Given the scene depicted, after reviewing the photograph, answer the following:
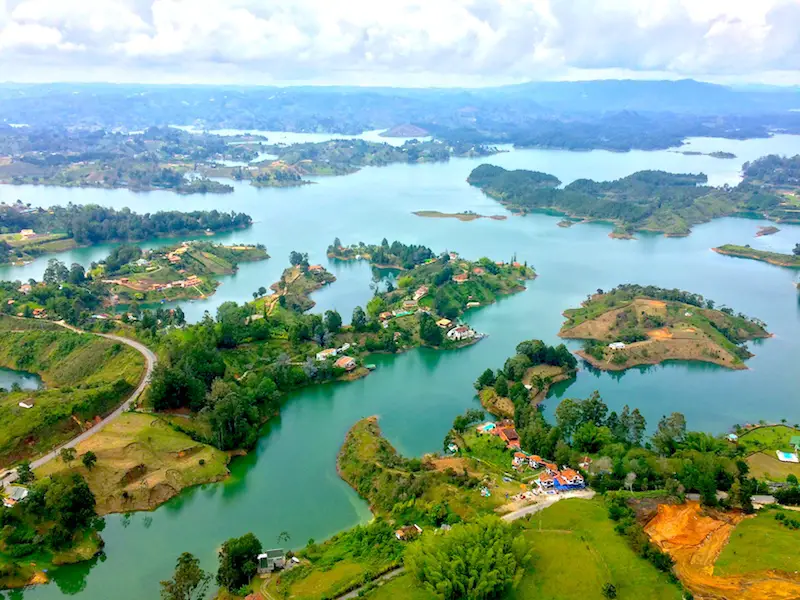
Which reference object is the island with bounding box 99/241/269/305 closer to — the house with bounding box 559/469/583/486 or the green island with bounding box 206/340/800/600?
the green island with bounding box 206/340/800/600

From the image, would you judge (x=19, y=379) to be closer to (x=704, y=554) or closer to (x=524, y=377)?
(x=524, y=377)

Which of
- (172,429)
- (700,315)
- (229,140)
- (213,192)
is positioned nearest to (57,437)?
(172,429)

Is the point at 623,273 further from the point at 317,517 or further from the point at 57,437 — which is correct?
the point at 57,437

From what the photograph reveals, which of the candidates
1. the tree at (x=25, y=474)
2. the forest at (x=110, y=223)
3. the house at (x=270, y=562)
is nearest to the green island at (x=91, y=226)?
the forest at (x=110, y=223)

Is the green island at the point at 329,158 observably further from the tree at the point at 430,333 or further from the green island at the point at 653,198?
the tree at the point at 430,333

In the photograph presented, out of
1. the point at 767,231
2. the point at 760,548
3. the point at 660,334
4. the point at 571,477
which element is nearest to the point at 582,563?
the point at 571,477
